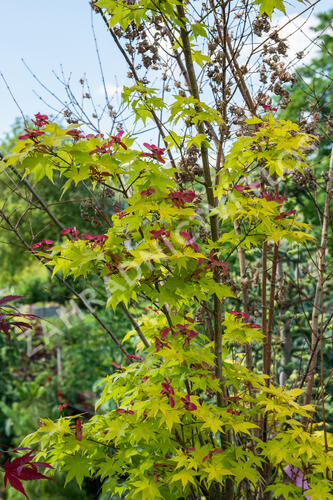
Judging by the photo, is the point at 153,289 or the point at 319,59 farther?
the point at 319,59

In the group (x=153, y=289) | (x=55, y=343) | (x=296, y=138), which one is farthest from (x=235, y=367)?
(x=55, y=343)

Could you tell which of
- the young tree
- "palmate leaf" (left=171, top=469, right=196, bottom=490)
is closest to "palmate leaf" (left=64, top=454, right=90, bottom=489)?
the young tree

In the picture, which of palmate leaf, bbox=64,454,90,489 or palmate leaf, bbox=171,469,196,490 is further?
palmate leaf, bbox=64,454,90,489

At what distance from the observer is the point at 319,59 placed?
11906mm

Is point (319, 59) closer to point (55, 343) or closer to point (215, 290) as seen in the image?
point (55, 343)

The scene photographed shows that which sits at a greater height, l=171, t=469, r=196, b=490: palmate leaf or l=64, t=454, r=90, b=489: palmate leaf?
l=171, t=469, r=196, b=490: palmate leaf

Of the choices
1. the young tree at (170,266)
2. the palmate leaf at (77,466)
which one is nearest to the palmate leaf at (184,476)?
the young tree at (170,266)

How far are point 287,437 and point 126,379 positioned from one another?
0.75 metres

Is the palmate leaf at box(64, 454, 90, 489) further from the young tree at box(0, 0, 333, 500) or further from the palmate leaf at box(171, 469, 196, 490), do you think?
the palmate leaf at box(171, 469, 196, 490)

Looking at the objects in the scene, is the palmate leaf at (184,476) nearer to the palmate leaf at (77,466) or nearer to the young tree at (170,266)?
the young tree at (170,266)

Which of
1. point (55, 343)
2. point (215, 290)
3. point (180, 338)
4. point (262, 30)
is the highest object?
point (262, 30)

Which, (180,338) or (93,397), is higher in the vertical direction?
(180,338)

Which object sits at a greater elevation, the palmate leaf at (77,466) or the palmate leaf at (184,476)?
the palmate leaf at (184,476)

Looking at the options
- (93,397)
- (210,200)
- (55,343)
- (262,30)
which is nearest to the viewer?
(210,200)
